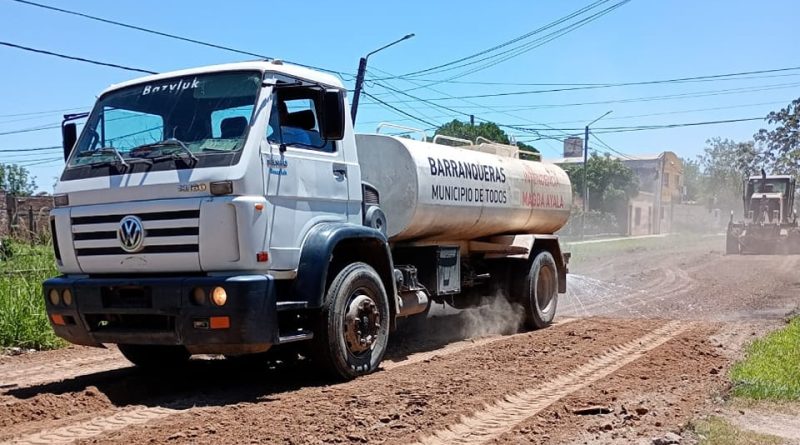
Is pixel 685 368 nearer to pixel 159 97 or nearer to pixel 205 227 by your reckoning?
pixel 205 227

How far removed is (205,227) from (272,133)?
1.09 meters

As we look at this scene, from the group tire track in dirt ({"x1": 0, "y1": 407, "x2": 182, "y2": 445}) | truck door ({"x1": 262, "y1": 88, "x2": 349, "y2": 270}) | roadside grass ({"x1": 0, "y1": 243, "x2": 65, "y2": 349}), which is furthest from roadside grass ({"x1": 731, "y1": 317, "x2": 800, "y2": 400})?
roadside grass ({"x1": 0, "y1": 243, "x2": 65, "y2": 349})

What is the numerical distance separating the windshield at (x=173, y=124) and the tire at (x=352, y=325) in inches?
63.4

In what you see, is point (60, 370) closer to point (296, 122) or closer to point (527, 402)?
point (296, 122)

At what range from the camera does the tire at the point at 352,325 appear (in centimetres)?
711

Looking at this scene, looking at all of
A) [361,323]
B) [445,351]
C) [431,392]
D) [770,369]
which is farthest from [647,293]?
[431,392]

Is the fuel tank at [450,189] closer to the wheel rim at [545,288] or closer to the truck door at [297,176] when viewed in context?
the wheel rim at [545,288]

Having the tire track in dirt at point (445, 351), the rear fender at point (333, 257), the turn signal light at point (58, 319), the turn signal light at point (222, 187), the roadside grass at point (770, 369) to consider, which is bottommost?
the tire track in dirt at point (445, 351)

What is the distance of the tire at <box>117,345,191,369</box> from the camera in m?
7.93

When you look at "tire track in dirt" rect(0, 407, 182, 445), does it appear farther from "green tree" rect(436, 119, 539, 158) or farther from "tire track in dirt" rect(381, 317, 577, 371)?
"green tree" rect(436, 119, 539, 158)

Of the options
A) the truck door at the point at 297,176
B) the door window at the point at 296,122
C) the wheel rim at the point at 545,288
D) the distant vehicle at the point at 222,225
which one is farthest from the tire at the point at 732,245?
the door window at the point at 296,122

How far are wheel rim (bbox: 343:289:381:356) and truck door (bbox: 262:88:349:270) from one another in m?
0.78

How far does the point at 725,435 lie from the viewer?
5.41m

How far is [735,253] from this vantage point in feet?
104
